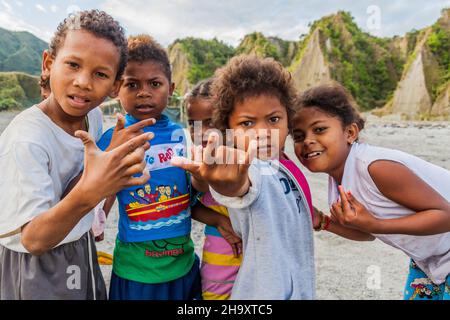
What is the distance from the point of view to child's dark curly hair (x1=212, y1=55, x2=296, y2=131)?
1316 millimetres

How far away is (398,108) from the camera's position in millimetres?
22047

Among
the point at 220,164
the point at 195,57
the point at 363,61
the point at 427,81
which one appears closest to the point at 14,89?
the point at 220,164

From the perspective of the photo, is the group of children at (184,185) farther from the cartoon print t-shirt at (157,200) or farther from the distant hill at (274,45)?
the distant hill at (274,45)

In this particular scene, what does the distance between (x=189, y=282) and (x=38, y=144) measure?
86 cm

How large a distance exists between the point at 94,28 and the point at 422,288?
1938mm

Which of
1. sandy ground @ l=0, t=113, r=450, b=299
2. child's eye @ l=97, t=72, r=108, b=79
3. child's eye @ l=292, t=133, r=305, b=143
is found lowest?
sandy ground @ l=0, t=113, r=450, b=299

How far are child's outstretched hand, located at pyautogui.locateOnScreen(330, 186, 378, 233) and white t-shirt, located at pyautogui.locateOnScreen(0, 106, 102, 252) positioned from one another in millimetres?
1047

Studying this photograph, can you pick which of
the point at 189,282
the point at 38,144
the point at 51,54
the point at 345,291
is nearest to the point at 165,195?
the point at 189,282

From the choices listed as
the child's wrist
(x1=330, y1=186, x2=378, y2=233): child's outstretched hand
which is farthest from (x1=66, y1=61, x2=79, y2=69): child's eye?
the child's wrist

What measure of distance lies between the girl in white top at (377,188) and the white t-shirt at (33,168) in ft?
3.37

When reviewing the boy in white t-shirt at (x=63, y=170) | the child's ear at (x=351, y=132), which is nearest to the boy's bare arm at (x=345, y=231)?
the child's ear at (x=351, y=132)

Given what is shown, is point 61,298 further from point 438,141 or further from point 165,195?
point 438,141

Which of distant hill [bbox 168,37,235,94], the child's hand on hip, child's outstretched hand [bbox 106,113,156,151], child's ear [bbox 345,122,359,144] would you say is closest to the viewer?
child's outstretched hand [bbox 106,113,156,151]

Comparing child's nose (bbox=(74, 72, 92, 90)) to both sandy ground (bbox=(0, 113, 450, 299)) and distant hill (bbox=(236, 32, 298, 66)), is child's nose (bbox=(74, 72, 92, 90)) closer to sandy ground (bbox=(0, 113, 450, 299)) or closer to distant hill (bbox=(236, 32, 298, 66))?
sandy ground (bbox=(0, 113, 450, 299))
